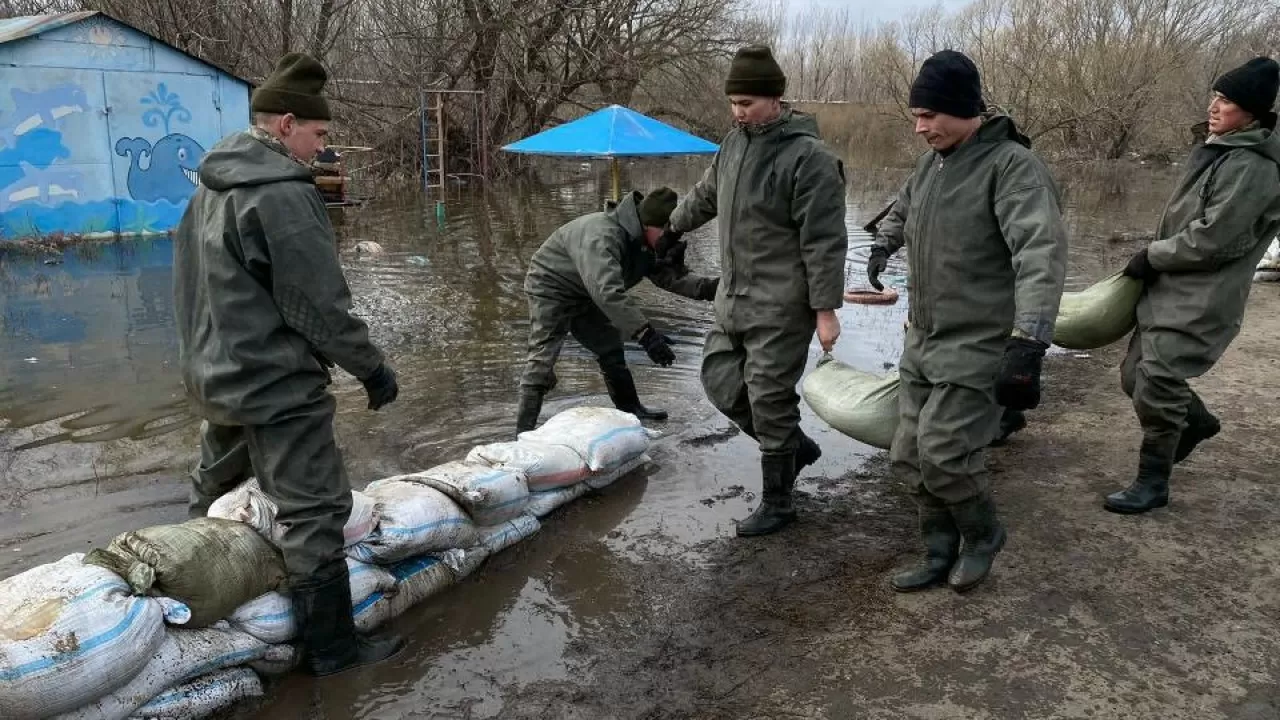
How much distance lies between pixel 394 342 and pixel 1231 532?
235 inches

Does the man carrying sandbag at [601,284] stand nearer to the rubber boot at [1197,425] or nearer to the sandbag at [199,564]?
the sandbag at [199,564]

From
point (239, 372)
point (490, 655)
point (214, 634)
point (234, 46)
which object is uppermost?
point (234, 46)

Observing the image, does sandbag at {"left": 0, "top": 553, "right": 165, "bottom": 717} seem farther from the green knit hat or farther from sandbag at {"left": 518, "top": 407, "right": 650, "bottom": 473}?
sandbag at {"left": 518, "top": 407, "right": 650, "bottom": 473}

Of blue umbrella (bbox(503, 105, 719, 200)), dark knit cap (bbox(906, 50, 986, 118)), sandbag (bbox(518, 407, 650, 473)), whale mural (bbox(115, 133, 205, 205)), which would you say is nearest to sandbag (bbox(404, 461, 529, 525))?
sandbag (bbox(518, 407, 650, 473))

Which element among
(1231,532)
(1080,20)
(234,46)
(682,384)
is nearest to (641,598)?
(1231,532)

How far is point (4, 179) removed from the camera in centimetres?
1152

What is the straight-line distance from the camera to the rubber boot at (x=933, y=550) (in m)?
3.54

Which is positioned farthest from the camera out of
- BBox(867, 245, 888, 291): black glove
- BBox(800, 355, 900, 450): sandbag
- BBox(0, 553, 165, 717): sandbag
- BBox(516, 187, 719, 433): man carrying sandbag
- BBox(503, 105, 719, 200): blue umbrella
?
BBox(503, 105, 719, 200): blue umbrella

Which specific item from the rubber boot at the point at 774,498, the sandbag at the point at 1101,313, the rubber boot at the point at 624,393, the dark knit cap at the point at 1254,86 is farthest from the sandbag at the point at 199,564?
the dark knit cap at the point at 1254,86

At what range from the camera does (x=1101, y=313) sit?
4.26 meters

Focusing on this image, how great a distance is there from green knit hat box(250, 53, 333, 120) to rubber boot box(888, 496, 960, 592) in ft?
8.44

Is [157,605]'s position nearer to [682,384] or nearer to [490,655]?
[490,655]

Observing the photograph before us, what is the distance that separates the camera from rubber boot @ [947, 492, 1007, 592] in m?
3.42

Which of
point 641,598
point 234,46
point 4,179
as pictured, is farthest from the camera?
point 234,46
